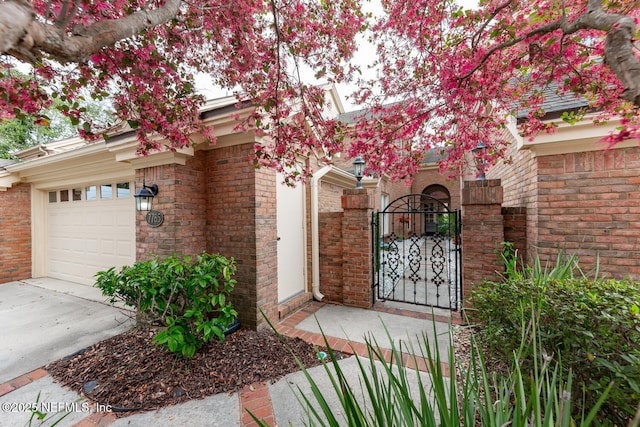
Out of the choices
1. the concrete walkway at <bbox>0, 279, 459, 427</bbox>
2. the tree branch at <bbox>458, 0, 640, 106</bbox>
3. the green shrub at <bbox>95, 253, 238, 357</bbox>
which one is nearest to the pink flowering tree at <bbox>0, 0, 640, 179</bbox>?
the tree branch at <bbox>458, 0, 640, 106</bbox>

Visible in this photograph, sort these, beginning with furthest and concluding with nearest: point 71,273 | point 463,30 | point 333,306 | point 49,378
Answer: point 71,273 → point 333,306 → point 463,30 → point 49,378

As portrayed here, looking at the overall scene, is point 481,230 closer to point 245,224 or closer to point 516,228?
point 516,228

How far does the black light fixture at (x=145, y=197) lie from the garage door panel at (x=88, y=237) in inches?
69.4

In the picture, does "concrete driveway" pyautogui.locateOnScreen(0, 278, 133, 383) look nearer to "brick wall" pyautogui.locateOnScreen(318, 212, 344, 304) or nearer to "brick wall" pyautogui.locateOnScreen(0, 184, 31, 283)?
"brick wall" pyautogui.locateOnScreen(0, 184, 31, 283)

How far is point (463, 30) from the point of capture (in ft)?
9.74

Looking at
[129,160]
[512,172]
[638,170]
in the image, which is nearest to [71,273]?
[129,160]

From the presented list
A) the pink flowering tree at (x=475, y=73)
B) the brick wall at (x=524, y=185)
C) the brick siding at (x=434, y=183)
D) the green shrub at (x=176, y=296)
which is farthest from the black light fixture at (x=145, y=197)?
the brick siding at (x=434, y=183)

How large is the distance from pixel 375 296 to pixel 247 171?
11.4ft

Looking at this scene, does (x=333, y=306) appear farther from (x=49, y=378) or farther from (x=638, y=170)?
(x=638, y=170)

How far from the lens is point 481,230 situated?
3727mm

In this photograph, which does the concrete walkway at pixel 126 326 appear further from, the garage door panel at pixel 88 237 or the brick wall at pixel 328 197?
the brick wall at pixel 328 197

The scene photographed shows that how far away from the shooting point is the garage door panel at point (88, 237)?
17.3 ft

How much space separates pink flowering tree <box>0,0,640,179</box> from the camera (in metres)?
2.48

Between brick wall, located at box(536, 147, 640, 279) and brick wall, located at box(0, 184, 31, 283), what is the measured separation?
11.9 meters
